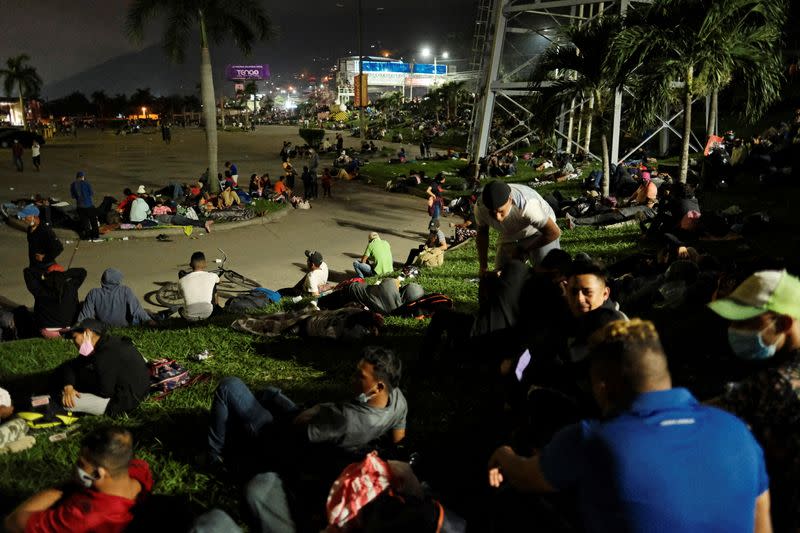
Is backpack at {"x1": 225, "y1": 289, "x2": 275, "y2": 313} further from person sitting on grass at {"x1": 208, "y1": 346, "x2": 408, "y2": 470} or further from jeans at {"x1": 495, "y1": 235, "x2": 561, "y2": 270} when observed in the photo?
person sitting on grass at {"x1": 208, "y1": 346, "x2": 408, "y2": 470}

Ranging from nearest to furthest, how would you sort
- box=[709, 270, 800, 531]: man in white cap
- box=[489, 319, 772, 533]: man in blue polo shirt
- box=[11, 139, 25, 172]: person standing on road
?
box=[489, 319, 772, 533]: man in blue polo shirt < box=[709, 270, 800, 531]: man in white cap < box=[11, 139, 25, 172]: person standing on road

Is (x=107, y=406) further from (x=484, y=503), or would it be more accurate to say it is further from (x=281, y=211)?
(x=281, y=211)

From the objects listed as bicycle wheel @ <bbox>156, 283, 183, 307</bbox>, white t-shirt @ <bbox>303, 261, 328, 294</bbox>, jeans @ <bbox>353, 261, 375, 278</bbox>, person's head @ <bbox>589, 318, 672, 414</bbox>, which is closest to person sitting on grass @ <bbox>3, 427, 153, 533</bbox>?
person's head @ <bbox>589, 318, 672, 414</bbox>

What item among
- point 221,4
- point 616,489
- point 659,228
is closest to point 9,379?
point 616,489

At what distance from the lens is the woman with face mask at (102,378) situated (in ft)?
17.3

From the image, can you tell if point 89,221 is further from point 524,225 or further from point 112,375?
point 524,225

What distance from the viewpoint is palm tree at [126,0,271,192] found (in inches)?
818

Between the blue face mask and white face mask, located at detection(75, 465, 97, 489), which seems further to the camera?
white face mask, located at detection(75, 465, 97, 489)

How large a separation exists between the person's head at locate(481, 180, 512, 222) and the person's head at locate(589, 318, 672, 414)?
3.22 m

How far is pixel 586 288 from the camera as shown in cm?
383

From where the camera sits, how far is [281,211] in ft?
66.1

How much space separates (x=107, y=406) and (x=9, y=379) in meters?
2.19

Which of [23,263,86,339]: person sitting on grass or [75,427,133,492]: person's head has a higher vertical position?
[75,427,133,492]: person's head

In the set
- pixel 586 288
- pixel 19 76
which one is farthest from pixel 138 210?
pixel 19 76
